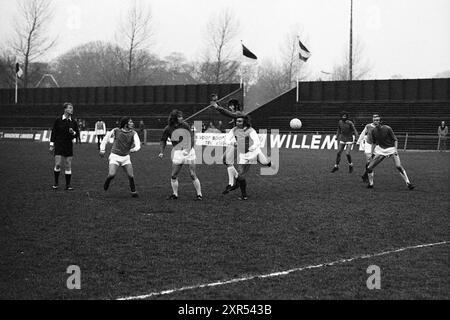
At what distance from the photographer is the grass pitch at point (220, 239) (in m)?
6.40

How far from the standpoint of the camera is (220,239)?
29.5ft

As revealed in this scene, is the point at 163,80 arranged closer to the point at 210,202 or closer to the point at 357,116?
the point at 357,116

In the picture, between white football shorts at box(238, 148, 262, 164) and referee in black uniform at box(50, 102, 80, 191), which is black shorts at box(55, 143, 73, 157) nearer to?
referee in black uniform at box(50, 102, 80, 191)

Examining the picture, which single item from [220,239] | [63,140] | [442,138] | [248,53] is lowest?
[220,239]

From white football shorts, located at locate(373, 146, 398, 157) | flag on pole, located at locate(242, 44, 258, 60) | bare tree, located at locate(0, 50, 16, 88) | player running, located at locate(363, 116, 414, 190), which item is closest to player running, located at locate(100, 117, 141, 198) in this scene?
player running, located at locate(363, 116, 414, 190)

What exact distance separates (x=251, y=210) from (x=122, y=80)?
58.5 metres

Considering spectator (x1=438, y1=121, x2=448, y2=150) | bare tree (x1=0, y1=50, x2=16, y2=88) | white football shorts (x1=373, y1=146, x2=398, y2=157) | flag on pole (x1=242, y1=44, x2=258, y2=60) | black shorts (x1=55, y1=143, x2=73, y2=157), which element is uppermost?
bare tree (x1=0, y1=50, x2=16, y2=88)

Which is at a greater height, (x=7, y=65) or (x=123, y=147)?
(x=7, y=65)

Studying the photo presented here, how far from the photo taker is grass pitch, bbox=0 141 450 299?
6.40 m

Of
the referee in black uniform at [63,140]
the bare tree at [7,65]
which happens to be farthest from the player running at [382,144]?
the bare tree at [7,65]

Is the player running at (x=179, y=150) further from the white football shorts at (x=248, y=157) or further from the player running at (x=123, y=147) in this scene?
the white football shorts at (x=248, y=157)

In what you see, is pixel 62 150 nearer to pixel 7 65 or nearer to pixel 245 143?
pixel 245 143

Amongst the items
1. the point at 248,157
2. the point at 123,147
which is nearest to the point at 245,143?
the point at 248,157
